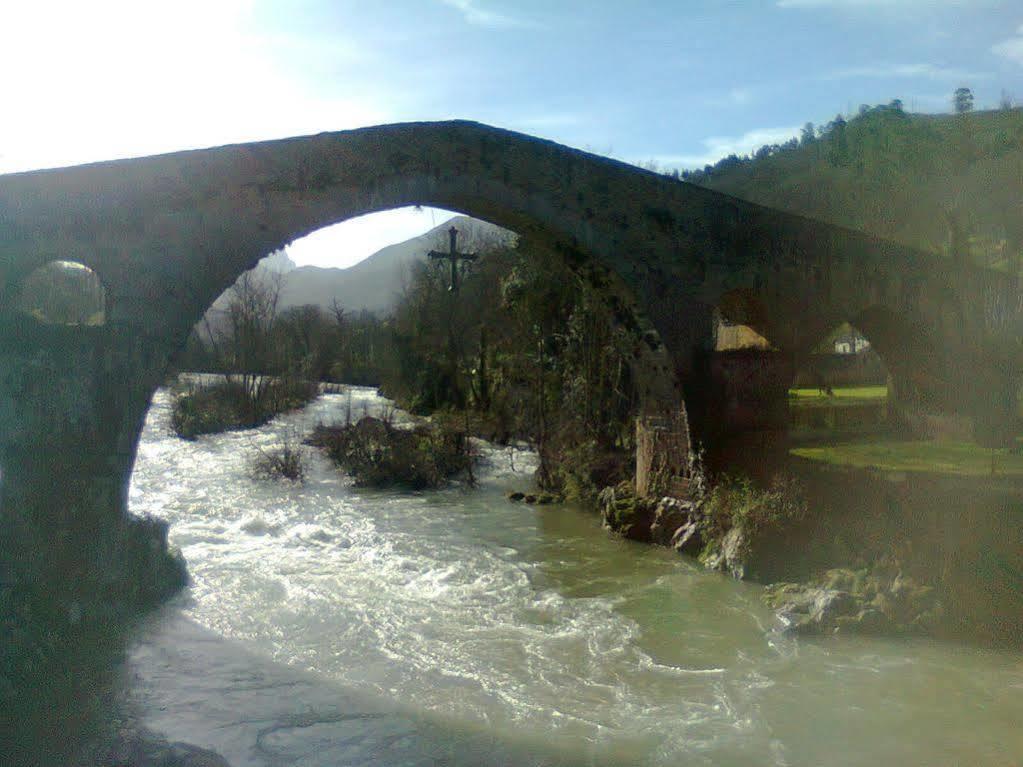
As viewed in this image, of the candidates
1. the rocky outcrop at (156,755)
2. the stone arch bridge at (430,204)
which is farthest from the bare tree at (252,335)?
the rocky outcrop at (156,755)

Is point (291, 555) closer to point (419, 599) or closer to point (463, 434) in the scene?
point (419, 599)

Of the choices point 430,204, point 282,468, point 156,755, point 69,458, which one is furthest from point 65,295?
point 282,468

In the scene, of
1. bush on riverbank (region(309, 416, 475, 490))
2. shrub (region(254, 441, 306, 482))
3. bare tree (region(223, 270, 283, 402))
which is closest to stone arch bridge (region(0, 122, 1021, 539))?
bush on riverbank (region(309, 416, 475, 490))

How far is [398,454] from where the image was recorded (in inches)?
597

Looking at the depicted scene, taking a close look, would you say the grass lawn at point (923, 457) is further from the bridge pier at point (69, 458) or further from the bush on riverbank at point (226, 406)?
the bush on riverbank at point (226, 406)

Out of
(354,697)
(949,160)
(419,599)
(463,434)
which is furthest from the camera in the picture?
(463,434)

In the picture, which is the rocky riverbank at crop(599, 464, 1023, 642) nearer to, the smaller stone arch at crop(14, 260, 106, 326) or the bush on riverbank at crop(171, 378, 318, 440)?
the smaller stone arch at crop(14, 260, 106, 326)

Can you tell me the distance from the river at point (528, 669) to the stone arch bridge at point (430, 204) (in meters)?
1.86

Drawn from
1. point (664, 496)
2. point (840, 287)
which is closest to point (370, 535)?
point (664, 496)

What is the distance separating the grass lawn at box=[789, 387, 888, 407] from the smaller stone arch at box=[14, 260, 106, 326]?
8.41 m

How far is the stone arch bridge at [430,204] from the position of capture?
22.8ft

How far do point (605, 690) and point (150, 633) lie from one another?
A: 3822 mm

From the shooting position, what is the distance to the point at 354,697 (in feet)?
19.8

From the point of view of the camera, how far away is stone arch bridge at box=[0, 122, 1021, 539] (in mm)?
6957
